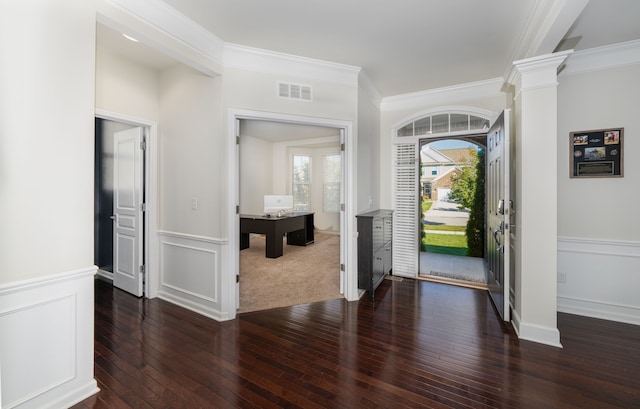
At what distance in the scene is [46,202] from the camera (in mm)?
1605

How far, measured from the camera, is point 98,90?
9.11 ft

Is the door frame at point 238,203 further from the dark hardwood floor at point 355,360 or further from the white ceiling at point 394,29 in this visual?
the white ceiling at point 394,29

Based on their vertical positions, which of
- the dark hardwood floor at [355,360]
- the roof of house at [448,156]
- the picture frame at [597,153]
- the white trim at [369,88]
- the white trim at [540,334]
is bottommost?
the dark hardwood floor at [355,360]

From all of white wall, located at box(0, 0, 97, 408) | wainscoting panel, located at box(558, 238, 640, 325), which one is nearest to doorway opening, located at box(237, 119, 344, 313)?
white wall, located at box(0, 0, 97, 408)

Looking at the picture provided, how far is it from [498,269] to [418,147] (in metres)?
1.99

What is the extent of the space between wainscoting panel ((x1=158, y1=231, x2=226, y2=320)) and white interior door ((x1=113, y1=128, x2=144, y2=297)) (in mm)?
309

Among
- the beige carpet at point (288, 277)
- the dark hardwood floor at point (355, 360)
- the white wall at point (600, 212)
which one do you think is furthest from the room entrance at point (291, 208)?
the white wall at point (600, 212)

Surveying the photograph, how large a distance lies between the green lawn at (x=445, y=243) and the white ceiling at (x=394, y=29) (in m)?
4.09

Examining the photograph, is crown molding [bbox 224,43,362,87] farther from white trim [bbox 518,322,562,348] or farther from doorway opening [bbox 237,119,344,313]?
white trim [bbox 518,322,562,348]

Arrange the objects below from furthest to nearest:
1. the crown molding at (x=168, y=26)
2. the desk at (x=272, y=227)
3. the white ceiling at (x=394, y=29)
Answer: the desk at (x=272, y=227), the white ceiling at (x=394, y=29), the crown molding at (x=168, y=26)

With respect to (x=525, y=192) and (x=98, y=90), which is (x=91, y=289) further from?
(x=525, y=192)

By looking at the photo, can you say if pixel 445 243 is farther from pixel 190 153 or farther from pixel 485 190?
pixel 190 153

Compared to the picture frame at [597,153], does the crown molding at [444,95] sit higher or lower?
higher

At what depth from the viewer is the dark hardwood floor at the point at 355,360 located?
1.79 metres
